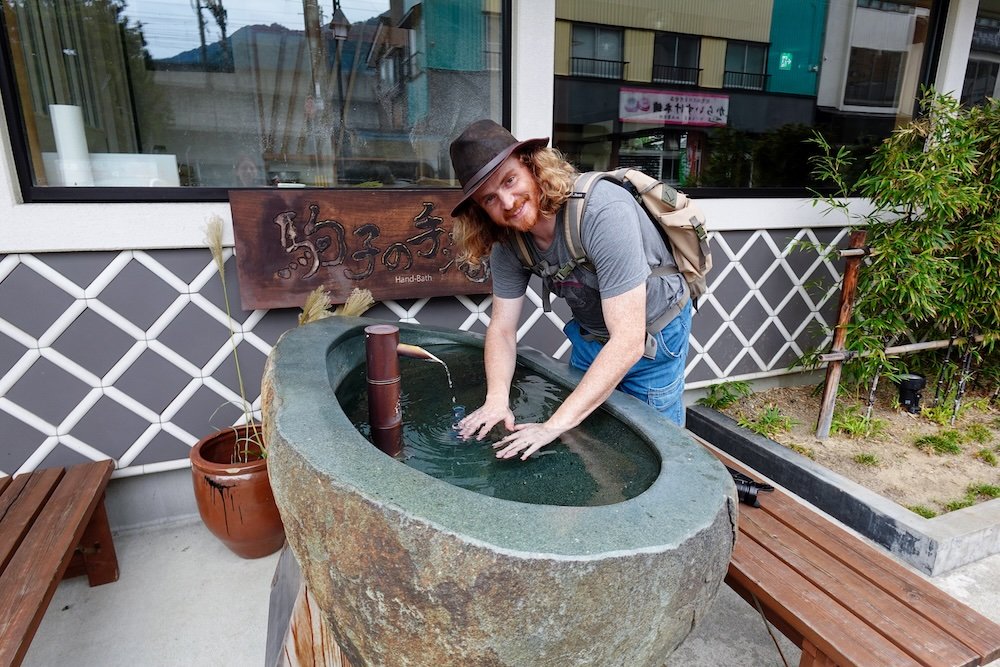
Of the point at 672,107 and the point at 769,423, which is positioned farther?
the point at 672,107

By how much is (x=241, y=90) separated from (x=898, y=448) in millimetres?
3699

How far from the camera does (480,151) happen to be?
1.41 m

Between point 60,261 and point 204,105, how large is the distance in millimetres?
892

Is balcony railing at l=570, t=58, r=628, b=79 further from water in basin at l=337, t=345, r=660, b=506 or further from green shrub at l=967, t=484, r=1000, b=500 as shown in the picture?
green shrub at l=967, t=484, r=1000, b=500

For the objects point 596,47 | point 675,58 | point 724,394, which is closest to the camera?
point 596,47

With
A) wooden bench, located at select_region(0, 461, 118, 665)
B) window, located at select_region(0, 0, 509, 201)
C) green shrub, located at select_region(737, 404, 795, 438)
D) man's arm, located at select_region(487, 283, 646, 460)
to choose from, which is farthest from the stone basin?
green shrub, located at select_region(737, 404, 795, 438)

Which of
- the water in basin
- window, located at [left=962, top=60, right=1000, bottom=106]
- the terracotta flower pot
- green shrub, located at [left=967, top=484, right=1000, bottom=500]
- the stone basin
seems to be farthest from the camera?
window, located at [left=962, top=60, right=1000, bottom=106]

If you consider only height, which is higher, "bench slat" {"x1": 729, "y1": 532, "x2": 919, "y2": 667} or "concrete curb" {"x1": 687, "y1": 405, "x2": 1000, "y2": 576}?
"bench slat" {"x1": 729, "y1": 532, "x2": 919, "y2": 667}

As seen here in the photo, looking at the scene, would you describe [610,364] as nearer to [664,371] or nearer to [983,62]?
[664,371]

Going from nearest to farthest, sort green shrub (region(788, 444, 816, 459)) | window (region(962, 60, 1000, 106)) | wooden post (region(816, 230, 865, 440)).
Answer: wooden post (region(816, 230, 865, 440)), green shrub (region(788, 444, 816, 459)), window (region(962, 60, 1000, 106))

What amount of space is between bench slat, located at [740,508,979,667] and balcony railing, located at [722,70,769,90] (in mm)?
2722

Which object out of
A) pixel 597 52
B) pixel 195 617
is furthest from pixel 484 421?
pixel 597 52

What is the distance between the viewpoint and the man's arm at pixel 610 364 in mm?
1401

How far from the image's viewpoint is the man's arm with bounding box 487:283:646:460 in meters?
1.40
